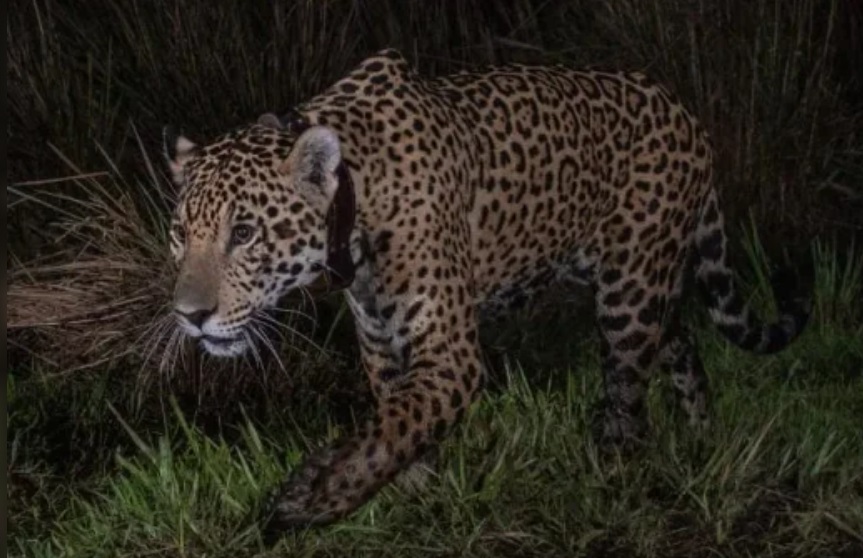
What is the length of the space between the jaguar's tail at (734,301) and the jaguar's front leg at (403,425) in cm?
136

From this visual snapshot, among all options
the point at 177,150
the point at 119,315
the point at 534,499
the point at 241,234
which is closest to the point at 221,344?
the point at 241,234

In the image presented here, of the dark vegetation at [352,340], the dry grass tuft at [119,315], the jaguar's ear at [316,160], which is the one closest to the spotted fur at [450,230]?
the jaguar's ear at [316,160]

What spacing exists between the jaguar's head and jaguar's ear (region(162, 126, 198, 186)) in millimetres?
226

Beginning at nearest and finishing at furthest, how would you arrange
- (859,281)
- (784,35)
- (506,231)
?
(506,231) → (859,281) → (784,35)

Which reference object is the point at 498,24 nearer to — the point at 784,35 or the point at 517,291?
the point at 784,35

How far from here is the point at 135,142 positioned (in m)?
7.12

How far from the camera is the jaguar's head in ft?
13.9

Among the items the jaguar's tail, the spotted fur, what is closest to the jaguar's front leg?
the spotted fur

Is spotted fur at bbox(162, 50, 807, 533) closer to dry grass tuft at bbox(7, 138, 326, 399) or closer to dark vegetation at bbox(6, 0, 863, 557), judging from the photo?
dark vegetation at bbox(6, 0, 863, 557)

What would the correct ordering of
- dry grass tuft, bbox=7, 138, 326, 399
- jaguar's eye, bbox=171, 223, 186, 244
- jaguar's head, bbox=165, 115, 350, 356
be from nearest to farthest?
1. jaguar's head, bbox=165, 115, 350, 356
2. jaguar's eye, bbox=171, 223, 186, 244
3. dry grass tuft, bbox=7, 138, 326, 399

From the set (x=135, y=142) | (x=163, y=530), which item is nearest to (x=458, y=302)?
(x=163, y=530)

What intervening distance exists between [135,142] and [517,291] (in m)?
2.34

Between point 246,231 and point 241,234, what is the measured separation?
13mm

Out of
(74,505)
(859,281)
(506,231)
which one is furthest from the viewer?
Answer: (859,281)
